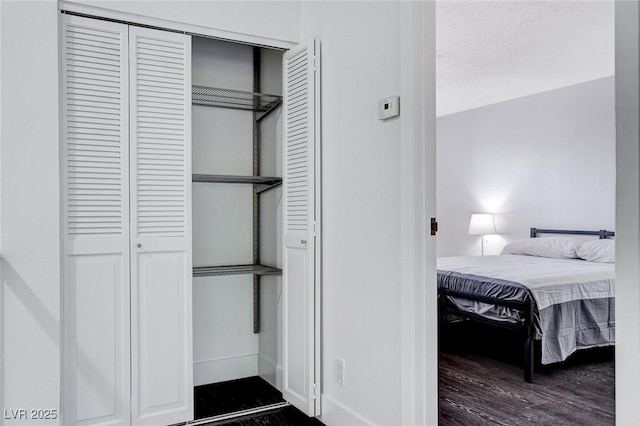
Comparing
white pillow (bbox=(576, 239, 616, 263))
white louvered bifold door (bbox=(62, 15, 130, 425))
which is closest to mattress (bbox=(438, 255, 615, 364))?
white pillow (bbox=(576, 239, 616, 263))

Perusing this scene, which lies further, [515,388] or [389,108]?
[515,388]

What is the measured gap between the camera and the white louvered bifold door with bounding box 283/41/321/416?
8.33ft

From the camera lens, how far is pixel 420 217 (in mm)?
1919

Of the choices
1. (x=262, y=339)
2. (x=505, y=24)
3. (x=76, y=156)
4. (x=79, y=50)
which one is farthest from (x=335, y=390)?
(x=505, y=24)

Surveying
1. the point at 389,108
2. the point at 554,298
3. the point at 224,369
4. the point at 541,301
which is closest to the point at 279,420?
the point at 224,369

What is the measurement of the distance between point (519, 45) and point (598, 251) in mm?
1941

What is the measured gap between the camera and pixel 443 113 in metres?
6.75

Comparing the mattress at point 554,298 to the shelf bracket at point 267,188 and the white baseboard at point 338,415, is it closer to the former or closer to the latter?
the white baseboard at point 338,415

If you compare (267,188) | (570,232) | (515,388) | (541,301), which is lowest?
(515,388)

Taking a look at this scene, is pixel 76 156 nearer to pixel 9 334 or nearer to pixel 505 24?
pixel 9 334

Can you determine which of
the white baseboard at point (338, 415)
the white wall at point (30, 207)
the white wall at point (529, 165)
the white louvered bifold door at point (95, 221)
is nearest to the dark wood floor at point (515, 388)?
the white baseboard at point (338, 415)

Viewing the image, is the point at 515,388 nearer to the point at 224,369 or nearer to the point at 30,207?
the point at 224,369

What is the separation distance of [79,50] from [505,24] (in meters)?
2.83

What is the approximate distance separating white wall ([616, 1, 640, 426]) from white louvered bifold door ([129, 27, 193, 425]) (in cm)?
193
